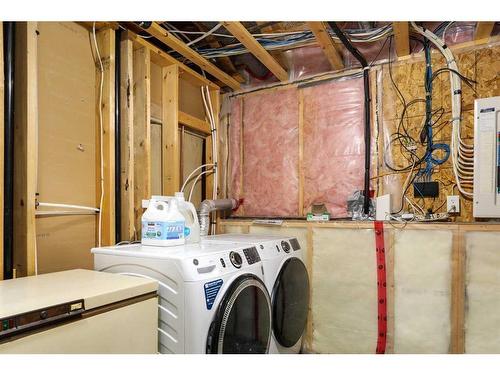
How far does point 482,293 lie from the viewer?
1.93 meters

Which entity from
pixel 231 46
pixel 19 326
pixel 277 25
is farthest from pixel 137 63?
pixel 19 326

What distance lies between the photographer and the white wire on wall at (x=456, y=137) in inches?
81.1

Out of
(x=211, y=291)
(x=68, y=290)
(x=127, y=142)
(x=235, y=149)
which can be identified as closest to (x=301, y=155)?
(x=235, y=149)

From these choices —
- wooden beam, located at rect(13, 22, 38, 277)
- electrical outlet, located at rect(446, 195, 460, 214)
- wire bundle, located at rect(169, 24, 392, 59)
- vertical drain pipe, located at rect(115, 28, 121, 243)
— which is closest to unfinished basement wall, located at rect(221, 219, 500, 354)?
electrical outlet, located at rect(446, 195, 460, 214)

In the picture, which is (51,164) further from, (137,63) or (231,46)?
(231,46)

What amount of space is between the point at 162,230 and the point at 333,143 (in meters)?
1.50

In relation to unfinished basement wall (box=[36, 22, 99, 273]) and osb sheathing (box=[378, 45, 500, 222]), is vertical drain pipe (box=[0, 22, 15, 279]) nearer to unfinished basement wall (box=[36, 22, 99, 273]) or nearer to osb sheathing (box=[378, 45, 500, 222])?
unfinished basement wall (box=[36, 22, 99, 273])

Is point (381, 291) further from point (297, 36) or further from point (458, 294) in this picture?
point (297, 36)

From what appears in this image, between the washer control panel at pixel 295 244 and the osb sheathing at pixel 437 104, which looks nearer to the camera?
the osb sheathing at pixel 437 104

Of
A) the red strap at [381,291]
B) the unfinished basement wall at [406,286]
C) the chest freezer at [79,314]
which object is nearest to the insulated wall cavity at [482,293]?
the unfinished basement wall at [406,286]

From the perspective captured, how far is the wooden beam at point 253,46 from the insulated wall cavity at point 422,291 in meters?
1.44

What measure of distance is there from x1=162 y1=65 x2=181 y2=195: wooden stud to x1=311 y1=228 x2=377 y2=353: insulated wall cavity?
3.55 ft

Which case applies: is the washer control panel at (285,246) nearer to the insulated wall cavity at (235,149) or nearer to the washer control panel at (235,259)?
the washer control panel at (235,259)

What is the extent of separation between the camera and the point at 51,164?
1.66m
